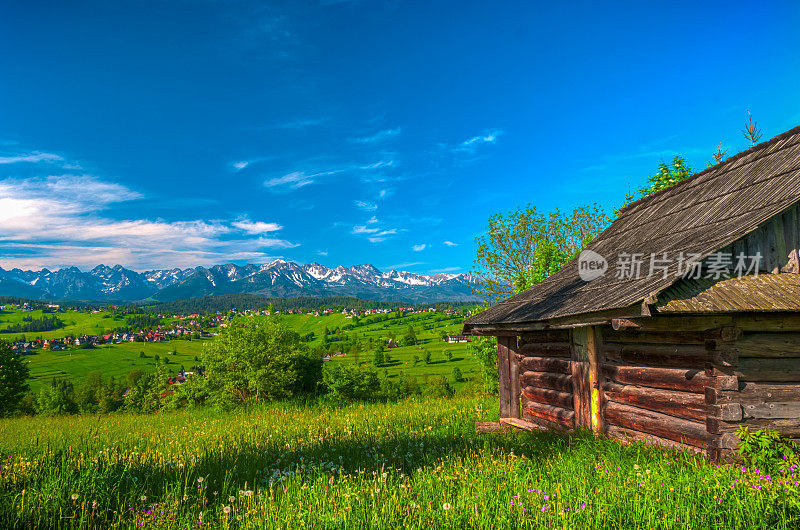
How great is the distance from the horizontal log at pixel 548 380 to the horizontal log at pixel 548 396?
95 millimetres

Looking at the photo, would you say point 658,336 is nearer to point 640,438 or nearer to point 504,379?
point 640,438

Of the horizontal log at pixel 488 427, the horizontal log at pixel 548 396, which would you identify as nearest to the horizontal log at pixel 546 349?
the horizontal log at pixel 548 396

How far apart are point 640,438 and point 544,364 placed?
3005 millimetres

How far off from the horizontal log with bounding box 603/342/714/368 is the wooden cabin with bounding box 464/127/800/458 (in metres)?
0.02

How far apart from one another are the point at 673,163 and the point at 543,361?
18477mm

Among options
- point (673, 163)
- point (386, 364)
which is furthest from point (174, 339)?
point (673, 163)

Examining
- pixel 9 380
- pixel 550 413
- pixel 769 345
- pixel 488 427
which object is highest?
pixel 769 345

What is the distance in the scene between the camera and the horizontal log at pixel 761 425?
6.21m

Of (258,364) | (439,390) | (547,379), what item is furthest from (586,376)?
(439,390)

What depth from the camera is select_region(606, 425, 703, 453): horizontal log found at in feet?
22.1

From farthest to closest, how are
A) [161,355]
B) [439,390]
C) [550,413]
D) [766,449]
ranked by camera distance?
1. [161,355]
2. [439,390]
3. [550,413]
4. [766,449]

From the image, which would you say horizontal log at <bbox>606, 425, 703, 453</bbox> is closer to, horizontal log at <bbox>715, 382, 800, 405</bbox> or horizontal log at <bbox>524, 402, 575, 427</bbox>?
horizontal log at <bbox>715, 382, 800, 405</bbox>

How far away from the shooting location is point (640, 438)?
24.9ft

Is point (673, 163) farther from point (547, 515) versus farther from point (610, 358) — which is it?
point (547, 515)
